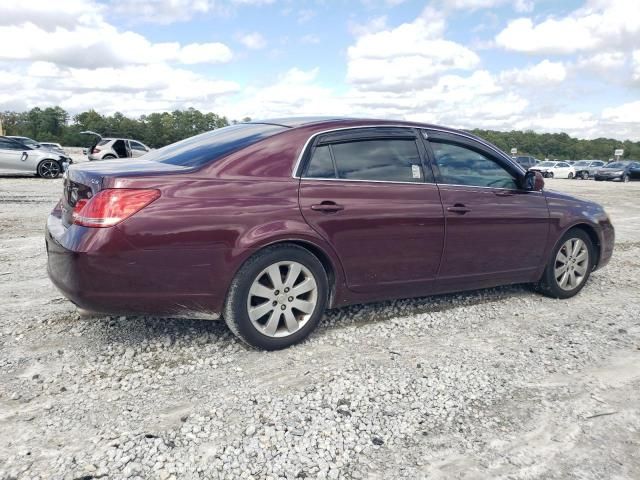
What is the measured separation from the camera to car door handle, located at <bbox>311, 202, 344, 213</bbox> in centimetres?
352

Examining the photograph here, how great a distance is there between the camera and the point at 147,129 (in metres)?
71.6

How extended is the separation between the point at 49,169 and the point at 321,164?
15303mm

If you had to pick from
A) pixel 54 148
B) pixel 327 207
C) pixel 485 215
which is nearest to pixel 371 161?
pixel 327 207

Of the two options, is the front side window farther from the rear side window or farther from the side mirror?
the rear side window

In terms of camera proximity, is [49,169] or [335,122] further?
[49,169]

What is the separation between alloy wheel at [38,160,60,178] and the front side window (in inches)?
603

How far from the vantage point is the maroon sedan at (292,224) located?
3055 mm

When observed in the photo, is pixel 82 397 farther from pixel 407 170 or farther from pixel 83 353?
pixel 407 170

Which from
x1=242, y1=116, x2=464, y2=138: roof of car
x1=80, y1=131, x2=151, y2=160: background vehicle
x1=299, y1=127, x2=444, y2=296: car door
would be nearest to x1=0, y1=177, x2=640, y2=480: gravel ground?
x1=299, y1=127, x2=444, y2=296: car door

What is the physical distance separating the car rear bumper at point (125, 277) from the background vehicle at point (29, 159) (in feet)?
48.2

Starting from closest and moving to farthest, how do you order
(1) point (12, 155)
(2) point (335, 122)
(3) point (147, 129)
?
(2) point (335, 122), (1) point (12, 155), (3) point (147, 129)

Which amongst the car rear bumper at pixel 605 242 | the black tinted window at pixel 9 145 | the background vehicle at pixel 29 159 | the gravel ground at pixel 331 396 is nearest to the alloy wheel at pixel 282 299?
the gravel ground at pixel 331 396

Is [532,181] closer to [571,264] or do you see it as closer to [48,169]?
[571,264]

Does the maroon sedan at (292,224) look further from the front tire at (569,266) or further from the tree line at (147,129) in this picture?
the tree line at (147,129)
